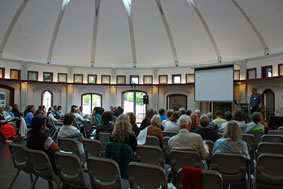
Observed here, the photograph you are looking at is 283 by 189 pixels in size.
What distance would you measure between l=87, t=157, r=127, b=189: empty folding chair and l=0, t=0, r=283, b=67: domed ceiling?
10.9 metres

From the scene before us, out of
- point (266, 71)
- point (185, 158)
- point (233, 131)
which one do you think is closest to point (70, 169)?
point (185, 158)

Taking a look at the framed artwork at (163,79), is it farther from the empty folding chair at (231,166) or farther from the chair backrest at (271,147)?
the empty folding chair at (231,166)

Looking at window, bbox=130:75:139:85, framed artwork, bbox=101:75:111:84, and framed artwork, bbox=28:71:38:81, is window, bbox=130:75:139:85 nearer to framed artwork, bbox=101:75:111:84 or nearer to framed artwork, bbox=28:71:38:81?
framed artwork, bbox=101:75:111:84

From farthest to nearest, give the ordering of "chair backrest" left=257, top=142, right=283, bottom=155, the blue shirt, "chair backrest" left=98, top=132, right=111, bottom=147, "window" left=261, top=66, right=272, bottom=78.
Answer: "window" left=261, top=66, right=272, bottom=78, the blue shirt, "chair backrest" left=98, top=132, right=111, bottom=147, "chair backrest" left=257, top=142, right=283, bottom=155

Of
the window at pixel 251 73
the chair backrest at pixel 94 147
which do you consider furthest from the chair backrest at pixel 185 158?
the window at pixel 251 73

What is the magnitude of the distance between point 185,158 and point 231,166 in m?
0.63

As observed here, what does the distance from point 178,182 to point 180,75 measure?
13.6 metres

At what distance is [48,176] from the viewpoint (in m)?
3.13

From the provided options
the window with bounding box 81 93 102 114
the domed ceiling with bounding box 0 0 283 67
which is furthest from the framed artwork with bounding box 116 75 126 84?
the window with bounding box 81 93 102 114

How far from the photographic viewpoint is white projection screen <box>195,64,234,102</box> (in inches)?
471

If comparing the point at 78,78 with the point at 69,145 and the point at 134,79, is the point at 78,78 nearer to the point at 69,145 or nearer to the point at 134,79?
the point at 134,79

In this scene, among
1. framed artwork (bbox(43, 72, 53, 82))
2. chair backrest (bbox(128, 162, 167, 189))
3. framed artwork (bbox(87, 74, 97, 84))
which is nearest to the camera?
chair backrest (bbox(128, 162, 167, 189))

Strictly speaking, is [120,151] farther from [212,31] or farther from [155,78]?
[155,78]

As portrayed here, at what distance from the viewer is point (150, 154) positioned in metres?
3.50
